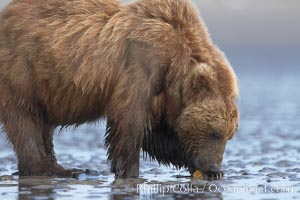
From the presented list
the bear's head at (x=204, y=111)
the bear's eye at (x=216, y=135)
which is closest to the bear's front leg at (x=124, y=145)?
the bear's head at (x=204, y=111)

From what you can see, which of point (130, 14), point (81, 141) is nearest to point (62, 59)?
point (130, 14)

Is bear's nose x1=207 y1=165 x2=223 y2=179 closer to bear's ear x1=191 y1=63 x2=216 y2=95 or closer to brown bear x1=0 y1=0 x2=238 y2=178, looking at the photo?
brown bear x1=0 y1=0 x2=238 y2=178

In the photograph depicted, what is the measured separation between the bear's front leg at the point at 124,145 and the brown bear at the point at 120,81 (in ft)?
0.04

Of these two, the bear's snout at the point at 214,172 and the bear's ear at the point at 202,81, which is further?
the bear's snout at the point at 214,172

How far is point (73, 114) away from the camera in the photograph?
1273 cm

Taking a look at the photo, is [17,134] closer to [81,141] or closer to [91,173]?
[91,173]

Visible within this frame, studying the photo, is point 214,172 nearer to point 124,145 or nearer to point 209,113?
point 209,113

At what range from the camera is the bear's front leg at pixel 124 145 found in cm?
1216

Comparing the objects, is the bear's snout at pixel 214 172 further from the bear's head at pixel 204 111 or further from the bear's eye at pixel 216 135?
the bear's eye at pixel 216 135

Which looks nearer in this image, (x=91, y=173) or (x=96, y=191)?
(x=96, y=191)

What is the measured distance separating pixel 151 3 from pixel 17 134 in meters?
2.34

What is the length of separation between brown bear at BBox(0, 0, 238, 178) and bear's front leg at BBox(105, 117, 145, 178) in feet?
0.04

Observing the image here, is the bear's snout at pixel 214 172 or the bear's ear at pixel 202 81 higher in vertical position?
the bear's ear at pixel 202 81

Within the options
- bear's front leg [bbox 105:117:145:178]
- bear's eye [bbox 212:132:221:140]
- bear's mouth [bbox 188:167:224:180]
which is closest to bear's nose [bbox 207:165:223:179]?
bear's mouth [bbox 188:167:224:180]
